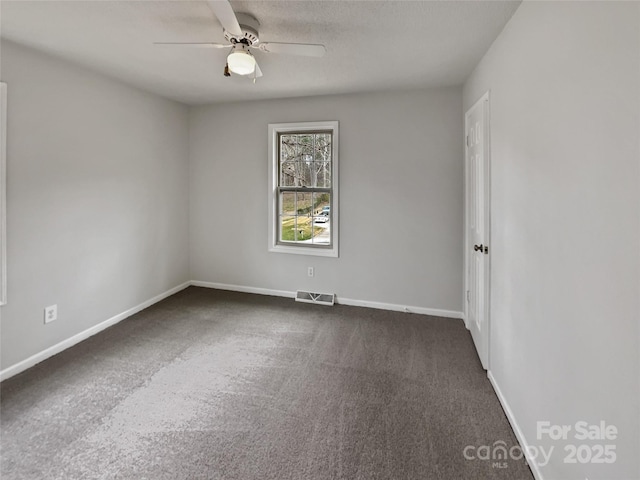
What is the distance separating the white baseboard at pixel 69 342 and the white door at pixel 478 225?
354 cm

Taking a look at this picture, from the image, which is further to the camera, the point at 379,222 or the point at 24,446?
the point at 379,222

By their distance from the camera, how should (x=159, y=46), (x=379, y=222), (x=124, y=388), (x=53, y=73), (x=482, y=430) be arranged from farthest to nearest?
(x=379, y=222) → (x=53, y=73) → (x=159, y=46) → (x=124, y=388) → (x=482, y=430)

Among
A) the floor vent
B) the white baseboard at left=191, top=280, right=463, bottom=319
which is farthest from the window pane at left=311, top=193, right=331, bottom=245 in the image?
the white baseboard at left=191, top=280, right=463, bottom=319

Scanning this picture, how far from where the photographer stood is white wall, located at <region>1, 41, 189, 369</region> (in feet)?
8.01

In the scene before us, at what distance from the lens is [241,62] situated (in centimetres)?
207

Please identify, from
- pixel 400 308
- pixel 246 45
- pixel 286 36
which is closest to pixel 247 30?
pixel 246 45

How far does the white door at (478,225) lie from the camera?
246 centimetres

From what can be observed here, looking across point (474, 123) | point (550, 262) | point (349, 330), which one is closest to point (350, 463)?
point (550, 262)

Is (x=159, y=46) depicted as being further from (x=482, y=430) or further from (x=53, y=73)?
(x=482, y=430)

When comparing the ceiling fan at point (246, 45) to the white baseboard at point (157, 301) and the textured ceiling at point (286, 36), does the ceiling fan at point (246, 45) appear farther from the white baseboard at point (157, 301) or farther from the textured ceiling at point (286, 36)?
the white baseboard at point (157, 301)

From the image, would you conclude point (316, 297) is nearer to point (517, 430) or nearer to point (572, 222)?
point (517, 430)

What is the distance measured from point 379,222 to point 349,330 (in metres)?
1.28

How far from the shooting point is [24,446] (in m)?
1.75

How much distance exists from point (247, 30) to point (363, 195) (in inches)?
84.0
